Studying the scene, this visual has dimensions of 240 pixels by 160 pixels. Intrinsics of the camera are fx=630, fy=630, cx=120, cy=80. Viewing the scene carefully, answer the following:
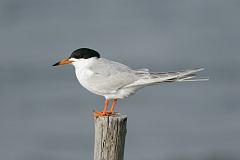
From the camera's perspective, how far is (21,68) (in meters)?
14.0

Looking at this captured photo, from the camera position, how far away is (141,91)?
12.8 metres

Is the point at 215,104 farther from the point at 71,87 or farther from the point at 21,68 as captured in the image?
the point at 21,68

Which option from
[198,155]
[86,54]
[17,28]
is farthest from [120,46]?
[86,54]

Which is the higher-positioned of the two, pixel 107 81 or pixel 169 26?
pixel 169 26

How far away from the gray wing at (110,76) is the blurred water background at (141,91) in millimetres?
4882

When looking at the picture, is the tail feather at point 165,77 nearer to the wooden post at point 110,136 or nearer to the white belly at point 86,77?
the white belly at point 86,77

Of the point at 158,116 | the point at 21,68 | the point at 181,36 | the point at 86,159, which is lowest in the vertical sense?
the point at 86,159

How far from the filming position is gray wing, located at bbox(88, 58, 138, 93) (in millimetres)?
5688

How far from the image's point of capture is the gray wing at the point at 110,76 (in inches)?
224

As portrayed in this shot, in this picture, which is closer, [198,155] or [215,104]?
[198,155]

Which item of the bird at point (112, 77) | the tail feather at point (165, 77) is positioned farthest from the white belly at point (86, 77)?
the tail feather at point (165, 77)

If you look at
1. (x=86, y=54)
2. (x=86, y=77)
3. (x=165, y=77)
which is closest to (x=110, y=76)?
(x=86, y=77)

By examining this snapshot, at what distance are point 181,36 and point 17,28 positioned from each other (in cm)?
416

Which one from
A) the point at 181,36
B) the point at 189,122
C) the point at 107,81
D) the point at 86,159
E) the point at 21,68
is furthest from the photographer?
the point at 181,36
